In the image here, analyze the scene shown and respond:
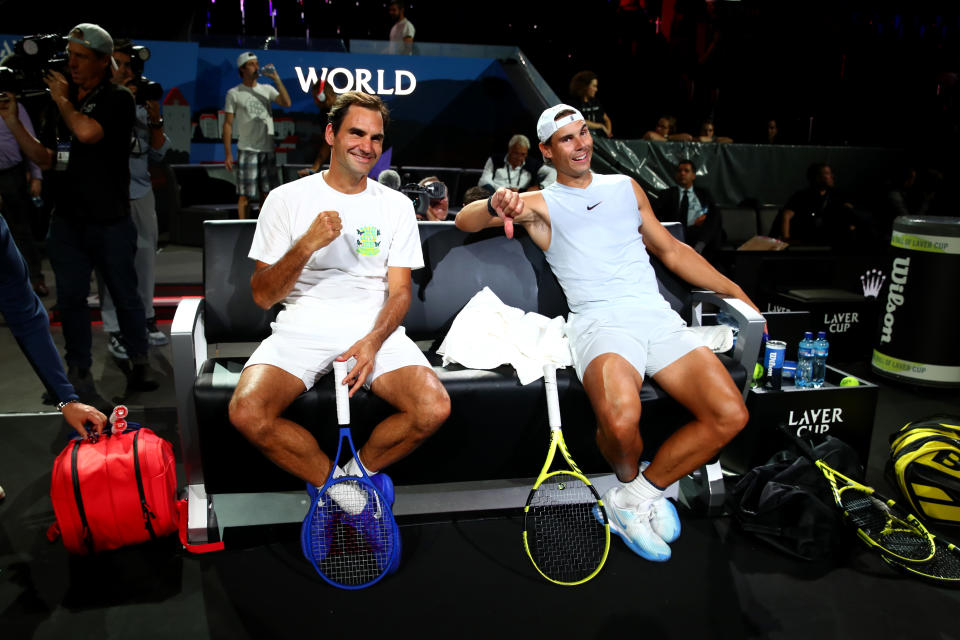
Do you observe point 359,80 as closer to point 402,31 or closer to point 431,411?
point 402,31

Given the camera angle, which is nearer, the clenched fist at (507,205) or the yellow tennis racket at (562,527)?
the yellow tennis racket at (562,527)

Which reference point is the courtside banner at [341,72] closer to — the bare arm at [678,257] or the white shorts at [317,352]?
the bare arm at [678,257]

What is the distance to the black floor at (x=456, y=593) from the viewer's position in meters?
2.19

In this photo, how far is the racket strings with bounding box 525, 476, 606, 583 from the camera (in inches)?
97.3

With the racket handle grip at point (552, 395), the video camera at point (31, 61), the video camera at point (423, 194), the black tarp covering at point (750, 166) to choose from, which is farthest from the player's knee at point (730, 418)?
the black tarp covering at point (750, 166)

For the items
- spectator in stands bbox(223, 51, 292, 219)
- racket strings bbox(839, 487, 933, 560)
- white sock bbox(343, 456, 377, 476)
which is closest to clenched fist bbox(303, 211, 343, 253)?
white sock bbox(343, 456, 377, 476)

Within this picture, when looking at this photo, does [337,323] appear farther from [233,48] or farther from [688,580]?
[233,48]

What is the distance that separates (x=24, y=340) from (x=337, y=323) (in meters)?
0.99

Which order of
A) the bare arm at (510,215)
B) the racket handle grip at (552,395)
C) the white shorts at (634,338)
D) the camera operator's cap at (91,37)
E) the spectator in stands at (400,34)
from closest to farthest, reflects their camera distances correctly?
the racket handle grip at (552,395), the white shorts at (634,338), the bare arm at (510,215), the camera operator's cap at (91,37), the spectator in stands at (400,34)

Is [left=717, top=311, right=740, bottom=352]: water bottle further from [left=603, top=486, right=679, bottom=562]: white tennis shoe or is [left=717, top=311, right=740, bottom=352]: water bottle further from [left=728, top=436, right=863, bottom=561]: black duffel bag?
[left=603, top=486, right=679, bottom=562]: white tennis shoe

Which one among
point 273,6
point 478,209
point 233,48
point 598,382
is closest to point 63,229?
point 478,209

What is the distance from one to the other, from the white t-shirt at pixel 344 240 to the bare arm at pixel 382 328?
55 mm

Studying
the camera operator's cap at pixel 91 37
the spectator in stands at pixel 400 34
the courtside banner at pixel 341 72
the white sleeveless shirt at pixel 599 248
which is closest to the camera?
the white sleeveless shirt at pixel 599 248

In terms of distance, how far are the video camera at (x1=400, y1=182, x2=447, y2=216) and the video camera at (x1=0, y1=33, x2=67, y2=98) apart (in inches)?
72.1
